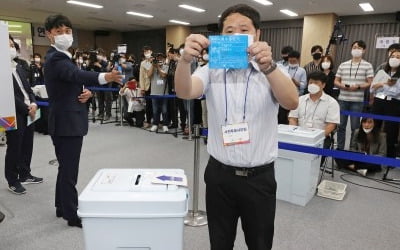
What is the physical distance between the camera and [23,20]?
13672 mm

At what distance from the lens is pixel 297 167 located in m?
2.78

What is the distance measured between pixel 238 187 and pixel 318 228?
153cm

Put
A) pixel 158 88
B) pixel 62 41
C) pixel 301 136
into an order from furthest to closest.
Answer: pixel 158 88
pixel 301 136
pixel 62 41

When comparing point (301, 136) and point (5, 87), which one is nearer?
point (5, 87)

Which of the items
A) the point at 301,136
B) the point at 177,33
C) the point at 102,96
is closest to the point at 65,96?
the point at 301,136

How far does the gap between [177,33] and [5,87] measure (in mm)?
13027

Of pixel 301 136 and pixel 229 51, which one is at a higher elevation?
pixel 229 51

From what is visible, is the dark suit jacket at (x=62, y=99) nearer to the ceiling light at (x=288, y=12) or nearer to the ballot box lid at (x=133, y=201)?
the ballot box lid at (x=133, y=201)

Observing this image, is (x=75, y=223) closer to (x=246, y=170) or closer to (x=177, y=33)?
(x=246, y=170)

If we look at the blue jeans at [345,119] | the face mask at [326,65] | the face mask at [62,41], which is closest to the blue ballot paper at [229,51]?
the face mask at [62,41]

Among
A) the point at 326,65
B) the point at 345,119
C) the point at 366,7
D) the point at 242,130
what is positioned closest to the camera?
the point at 242,130

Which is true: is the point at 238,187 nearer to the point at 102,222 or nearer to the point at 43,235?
the point at 102,222

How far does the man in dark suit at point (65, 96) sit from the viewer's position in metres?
2.05

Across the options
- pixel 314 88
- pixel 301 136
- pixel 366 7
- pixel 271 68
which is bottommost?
pixel 301 136
